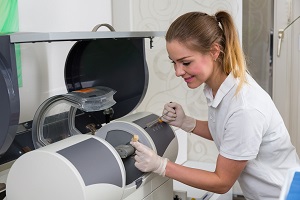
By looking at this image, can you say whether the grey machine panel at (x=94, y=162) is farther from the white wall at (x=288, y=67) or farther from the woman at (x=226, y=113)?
the white wall at (x=288, y=67)

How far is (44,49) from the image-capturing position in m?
1.78

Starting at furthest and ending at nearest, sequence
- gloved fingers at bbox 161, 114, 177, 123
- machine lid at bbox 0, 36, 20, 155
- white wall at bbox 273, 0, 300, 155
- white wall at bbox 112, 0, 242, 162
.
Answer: white wall at bbox 273, 0, 300, 155, white wall at bbox 112, 0, 242, 162, gloved fingers at bbox 161, 114, 177, 123, machine lid at bbox 0, 36, 20, 155

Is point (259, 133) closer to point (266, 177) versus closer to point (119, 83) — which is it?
point (266, 177)

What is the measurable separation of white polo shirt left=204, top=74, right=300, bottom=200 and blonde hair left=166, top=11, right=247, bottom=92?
0.05 m

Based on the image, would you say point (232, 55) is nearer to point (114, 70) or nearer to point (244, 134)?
point (244, 134)

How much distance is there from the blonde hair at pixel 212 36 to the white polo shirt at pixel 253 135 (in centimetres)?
5

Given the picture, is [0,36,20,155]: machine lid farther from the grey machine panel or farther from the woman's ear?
the woman's ear

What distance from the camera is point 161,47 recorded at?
228 centimetres

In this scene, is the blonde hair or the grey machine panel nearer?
the grey machine panel

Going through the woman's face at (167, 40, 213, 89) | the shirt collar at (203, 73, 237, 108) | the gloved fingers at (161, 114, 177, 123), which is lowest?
the gloved fingers at (161, 114, 177, 123)

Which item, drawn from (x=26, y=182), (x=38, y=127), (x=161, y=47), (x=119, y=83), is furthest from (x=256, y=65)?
(x=26, y=182)

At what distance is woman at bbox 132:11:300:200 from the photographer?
51.8 inches

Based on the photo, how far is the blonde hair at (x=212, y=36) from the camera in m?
1.34

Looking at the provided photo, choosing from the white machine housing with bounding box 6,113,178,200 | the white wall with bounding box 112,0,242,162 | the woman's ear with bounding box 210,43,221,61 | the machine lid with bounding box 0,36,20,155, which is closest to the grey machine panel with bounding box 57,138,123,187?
the white machine housing with bounding box 6,113,178,200
